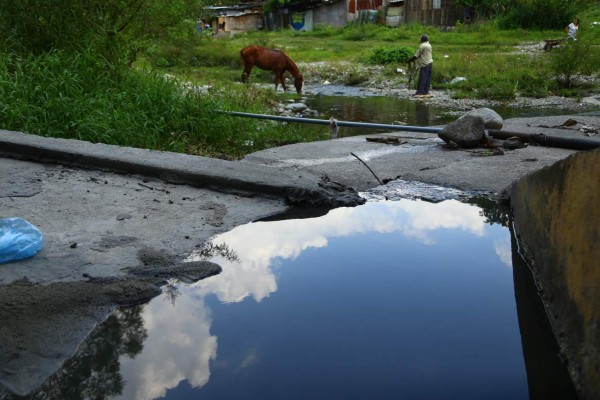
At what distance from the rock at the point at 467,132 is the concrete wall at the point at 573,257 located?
2735 mm

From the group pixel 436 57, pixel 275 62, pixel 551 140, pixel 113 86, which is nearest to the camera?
pixel 551 140

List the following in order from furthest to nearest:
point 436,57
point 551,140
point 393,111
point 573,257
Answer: point 436,57 < point 393,111 < point 551,140 < point 573,257

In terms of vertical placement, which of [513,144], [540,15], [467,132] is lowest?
[513,144]

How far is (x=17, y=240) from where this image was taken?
9.59 feet

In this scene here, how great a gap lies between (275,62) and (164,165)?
12183 millimetres

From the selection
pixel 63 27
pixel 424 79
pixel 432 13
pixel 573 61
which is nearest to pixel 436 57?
pixel 424 79

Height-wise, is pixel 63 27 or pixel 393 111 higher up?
pixel 63 27

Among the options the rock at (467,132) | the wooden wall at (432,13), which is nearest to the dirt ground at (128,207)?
the rock at (467,132)

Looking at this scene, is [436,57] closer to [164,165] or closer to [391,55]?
[391,55]

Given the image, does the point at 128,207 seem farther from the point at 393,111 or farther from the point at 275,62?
the point at 275,62

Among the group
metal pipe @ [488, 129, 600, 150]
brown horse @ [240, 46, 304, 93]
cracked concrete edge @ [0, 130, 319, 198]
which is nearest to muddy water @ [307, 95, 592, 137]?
brown horse @ [240, 46, 304, 93]

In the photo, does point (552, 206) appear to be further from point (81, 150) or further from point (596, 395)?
point (81, 150)

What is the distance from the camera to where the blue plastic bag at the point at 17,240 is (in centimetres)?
288

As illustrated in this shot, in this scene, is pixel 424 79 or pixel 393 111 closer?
pixel 393 111
